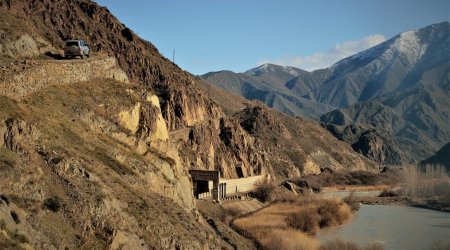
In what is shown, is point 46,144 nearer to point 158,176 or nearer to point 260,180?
point 158,176

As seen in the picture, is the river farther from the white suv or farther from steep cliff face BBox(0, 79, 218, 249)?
Answer: the white suv

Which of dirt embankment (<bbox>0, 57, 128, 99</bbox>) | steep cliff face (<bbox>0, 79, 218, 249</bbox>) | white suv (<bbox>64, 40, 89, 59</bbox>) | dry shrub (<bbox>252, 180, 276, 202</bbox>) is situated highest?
white suv (<bbox>64, 40, 89, 59</bbox>)

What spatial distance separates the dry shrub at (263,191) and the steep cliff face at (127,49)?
16.3m

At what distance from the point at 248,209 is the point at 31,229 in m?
60.9

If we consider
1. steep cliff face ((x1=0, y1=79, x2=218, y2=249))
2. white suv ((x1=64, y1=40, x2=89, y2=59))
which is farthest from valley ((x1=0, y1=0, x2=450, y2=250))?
white suv ((x1=64, y1=40, x2=89, y2=59))

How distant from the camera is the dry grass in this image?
187 ft

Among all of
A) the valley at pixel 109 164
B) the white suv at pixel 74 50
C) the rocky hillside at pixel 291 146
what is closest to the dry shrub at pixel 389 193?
the rocky hillside at pixel 291 146

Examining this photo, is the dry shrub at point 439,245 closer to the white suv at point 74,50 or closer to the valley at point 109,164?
the valley at point 109,164

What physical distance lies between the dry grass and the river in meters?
1.92

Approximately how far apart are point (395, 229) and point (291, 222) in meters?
16.6

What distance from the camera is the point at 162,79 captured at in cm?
10725

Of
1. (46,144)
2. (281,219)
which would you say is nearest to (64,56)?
(46,144)

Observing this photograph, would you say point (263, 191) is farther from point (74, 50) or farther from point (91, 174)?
point (91, 174)

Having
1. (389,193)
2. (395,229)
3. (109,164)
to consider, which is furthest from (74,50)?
(389,193)
